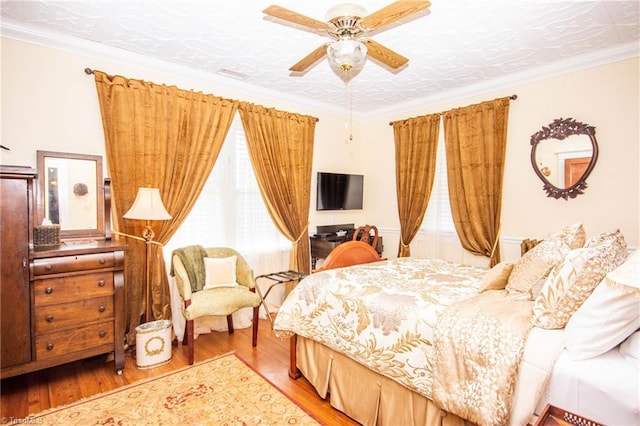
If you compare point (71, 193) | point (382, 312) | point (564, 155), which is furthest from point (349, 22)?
point (564, 155)

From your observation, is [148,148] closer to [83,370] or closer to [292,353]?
[83,370]

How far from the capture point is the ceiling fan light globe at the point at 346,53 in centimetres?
186

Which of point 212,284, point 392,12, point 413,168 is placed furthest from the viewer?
point 413,168

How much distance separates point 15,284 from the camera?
224cm

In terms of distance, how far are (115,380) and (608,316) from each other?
3.12m

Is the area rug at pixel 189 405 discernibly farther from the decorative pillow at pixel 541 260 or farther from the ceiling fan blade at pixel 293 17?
the ceiling fan blade at pixel 293 17

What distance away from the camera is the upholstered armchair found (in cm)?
288

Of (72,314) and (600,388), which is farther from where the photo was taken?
(72,314)

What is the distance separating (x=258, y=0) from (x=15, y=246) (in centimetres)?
237

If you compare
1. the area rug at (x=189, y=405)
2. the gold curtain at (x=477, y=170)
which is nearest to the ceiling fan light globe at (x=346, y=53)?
the area rug at (x=189, y=405)

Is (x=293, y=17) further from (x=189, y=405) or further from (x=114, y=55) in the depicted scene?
(x=189, y=405)

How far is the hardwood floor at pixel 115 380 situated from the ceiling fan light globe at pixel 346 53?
7.28 feet

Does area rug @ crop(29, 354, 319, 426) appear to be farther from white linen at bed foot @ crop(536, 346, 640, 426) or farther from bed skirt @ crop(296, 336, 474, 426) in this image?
white linen at bed foot @ crop(536, 346, 640, 426)

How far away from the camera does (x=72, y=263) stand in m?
2.44
